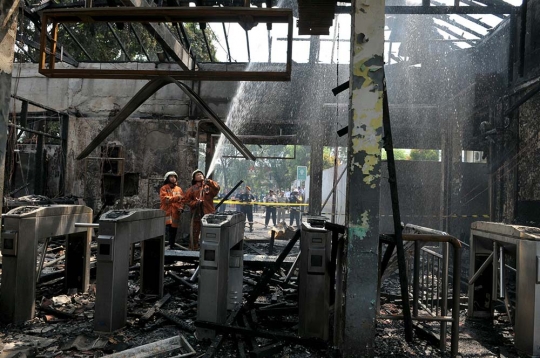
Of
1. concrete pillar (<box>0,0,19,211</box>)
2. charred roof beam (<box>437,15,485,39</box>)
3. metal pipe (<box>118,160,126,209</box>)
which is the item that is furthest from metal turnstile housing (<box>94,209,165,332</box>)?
charred roof beam (<box>437,15,485,39</box>)

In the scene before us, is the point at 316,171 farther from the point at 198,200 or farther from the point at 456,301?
the point at 456,301

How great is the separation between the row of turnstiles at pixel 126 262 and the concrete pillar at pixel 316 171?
6.91 m

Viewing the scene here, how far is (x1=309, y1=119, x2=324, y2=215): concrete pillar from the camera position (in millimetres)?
12250

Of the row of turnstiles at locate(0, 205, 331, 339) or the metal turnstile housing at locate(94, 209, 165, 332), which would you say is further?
the metal turnstile housing at locate(94, 209, 165, 332)

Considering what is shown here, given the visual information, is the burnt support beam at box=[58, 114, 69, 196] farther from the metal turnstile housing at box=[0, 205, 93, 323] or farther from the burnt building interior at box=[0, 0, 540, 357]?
the metal turnstile housing at box=[0, 205, 93, 323]

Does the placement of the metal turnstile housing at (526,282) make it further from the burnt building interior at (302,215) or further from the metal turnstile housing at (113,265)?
the metal turnstile housing at (113,265)

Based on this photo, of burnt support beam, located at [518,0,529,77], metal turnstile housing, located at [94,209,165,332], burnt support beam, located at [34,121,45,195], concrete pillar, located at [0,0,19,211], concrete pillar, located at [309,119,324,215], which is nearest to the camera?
concrete pillar, located at [0,0,19,211]

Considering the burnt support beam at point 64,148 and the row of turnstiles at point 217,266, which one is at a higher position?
the burnt support beam at point 64,148

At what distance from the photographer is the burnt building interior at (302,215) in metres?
3.75

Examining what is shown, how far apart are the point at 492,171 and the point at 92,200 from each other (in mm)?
11112

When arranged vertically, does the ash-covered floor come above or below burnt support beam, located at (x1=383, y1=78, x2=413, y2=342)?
below

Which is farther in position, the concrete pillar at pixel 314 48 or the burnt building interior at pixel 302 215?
the concrete pillar at pixel 314 48

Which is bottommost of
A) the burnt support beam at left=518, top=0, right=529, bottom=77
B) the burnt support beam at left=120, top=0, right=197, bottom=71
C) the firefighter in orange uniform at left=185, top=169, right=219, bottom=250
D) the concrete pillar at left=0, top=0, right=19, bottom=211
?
the firefighter in orange uniform at left=185, top=169, right=219, bottom=250

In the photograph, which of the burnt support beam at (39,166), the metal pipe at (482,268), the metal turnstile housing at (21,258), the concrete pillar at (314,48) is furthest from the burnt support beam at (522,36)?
the burnt support beam at (39,166)
